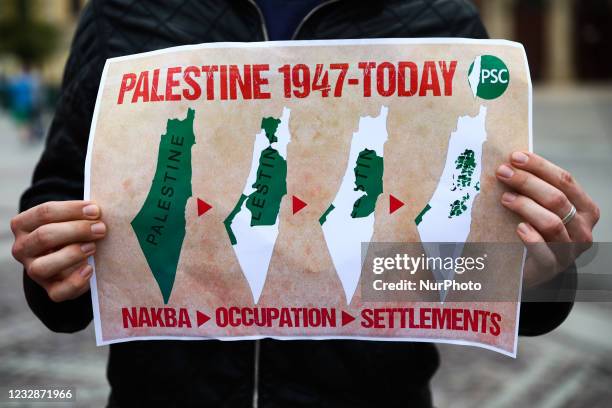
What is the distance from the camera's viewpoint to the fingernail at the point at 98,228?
1.18 meters

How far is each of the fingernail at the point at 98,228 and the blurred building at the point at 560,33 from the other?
1052 inches

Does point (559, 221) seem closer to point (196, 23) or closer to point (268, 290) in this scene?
point (268, 290)

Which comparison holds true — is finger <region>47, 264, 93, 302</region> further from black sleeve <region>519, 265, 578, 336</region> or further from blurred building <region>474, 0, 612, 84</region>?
blurred building <region>474, 0, 612, 84</region>

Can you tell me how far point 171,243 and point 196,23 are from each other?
380 mm

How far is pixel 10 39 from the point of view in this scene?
2558 cm

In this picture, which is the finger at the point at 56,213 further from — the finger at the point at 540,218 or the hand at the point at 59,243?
the finger at the point at 540,218

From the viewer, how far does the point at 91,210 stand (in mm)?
1184

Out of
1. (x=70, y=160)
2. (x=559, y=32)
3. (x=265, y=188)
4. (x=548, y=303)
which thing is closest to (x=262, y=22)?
(x=265, y=188)

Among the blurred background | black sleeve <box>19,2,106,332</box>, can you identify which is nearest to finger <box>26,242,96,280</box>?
black sleeve <box>19,2,106,332</box>

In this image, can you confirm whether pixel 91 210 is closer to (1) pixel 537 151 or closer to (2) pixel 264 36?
(2) pixel 264 36

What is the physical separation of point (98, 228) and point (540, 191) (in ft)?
2.17

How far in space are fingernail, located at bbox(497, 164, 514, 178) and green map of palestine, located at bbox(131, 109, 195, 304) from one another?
0.48m

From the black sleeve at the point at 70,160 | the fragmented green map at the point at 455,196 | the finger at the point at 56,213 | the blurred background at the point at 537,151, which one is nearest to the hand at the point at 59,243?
the finger at the point at 56,213

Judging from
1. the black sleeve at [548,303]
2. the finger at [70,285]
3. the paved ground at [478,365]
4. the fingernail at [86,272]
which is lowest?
the paved ground at [478,365]
